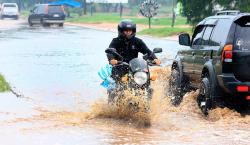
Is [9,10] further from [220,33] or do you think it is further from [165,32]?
[220,33]

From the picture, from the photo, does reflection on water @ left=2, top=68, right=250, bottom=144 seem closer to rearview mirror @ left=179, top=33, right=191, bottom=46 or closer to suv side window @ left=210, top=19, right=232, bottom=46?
suv side window @ left=210, top=19, right=232, bottom=46

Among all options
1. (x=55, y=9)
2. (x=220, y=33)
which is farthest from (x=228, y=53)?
(x=55, y=9)

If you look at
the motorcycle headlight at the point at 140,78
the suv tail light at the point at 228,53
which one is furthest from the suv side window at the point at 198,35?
the motorcycle headlight at the point at 140,78

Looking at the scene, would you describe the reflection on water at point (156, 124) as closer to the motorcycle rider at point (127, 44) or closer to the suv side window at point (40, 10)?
the motorcycle rider at point (127, 44)

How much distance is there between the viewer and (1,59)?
22.0 metres

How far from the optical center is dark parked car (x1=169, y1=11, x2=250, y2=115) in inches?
387

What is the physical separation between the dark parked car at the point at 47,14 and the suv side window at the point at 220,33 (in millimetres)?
43263

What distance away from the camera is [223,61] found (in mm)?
9852

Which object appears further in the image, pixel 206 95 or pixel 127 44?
pixel 206 95

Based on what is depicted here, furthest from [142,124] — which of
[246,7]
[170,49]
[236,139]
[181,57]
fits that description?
[246,7]

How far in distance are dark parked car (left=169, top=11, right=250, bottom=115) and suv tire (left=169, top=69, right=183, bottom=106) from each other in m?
0.65

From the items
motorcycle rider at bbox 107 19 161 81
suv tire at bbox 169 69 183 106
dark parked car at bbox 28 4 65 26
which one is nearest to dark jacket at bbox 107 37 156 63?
motorcycle rider at bbox 107 19 161 81

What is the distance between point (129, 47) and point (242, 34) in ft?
5.77

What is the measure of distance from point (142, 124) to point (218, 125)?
1129 millimetres
